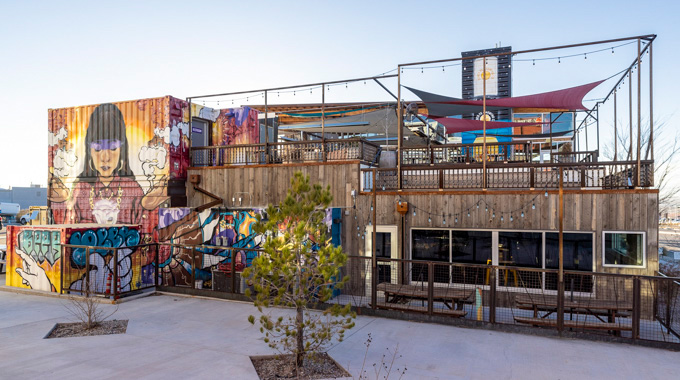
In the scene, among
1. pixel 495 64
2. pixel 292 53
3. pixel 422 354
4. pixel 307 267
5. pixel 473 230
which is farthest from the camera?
pixel 495 64

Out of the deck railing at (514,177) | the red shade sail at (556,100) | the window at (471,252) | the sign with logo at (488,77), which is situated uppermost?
the sign with logo at (488,77)

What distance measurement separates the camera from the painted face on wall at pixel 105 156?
1478 centimetres

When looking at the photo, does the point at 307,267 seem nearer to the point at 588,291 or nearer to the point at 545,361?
the point at 545,361

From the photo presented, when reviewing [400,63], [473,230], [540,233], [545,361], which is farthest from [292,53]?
[545,361]

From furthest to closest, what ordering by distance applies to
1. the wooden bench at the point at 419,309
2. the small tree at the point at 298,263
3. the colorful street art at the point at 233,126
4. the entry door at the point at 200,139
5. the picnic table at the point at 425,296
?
the colorful street art at the point at 233,126, the entry door at the point at 200,139, the picnic table at the point at 425,296, the wooden bench at the point at 419,309, the small tree at the point at 298,263

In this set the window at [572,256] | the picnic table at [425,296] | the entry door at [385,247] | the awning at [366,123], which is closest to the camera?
the picnic table at [425,296]

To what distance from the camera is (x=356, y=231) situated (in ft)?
37.9

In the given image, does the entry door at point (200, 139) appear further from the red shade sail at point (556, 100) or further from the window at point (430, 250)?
the red shade sail at point (556, 100)

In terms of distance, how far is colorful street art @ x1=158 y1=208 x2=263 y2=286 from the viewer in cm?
1205

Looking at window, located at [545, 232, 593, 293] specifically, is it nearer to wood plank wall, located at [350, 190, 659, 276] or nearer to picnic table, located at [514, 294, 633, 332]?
wood plank wall, located at [350, 190, 659, 276]

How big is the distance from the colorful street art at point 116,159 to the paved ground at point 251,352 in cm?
590

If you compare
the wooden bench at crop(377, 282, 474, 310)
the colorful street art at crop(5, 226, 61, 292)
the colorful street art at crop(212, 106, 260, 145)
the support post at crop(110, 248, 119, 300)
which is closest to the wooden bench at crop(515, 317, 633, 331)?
the wooden bench at crop(377, 282, 474, 310)

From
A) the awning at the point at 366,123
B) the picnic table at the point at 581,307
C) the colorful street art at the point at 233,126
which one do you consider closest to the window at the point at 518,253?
the picnic table at the point at 581,307

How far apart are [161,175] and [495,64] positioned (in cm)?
2872
